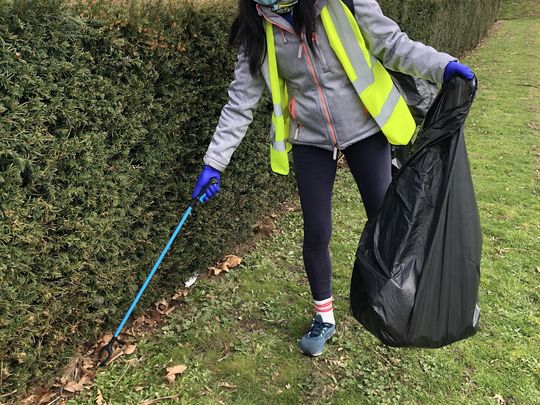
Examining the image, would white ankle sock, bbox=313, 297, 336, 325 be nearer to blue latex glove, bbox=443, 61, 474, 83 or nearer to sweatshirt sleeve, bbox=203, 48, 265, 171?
sweatshirt sleeve, bbox=203, 48, 265, 171

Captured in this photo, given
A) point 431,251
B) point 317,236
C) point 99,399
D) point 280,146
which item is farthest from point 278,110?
point 99,399

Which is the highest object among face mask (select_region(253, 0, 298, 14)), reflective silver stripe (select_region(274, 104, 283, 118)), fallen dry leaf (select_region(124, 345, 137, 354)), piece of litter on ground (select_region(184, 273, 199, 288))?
face mask (select_region(253, 0, 298, 14))

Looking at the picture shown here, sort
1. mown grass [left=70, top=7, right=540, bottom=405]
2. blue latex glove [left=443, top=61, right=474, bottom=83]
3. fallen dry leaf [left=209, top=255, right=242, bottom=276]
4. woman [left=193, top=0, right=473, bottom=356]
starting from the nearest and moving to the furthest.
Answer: blue latex glove [left=443, top=61, right=474, bottom=83], woman [left=193, top=0, right=473, bottom=356], mown grass [left=70, top=7, right=540, bottom=405], fallen dry leaf [left=209, top=255, right=242, bottom=276]

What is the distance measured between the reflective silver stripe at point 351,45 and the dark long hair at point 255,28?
106 mm

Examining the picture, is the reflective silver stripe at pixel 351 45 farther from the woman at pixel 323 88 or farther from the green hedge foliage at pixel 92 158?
the green hedge foliage at pixel 92 158

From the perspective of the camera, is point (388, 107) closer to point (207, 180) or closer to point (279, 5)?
point (279, 5)

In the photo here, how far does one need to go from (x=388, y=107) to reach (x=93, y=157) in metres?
1.40

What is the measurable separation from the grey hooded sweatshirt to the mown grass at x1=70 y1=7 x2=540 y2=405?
42.9 inches

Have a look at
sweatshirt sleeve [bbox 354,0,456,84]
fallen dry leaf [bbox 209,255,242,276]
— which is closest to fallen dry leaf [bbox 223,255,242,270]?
fallen dry leaf [bbox 209,255,242,276]

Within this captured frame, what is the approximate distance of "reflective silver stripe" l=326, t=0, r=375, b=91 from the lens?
7.41 feet

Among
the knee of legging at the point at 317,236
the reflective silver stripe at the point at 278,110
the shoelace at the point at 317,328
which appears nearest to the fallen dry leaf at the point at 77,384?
the shoelace at the point at 317,328

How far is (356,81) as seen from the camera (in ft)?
7.64

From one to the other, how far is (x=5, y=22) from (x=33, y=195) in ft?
2.27

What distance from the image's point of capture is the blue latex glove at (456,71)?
7.11ft
